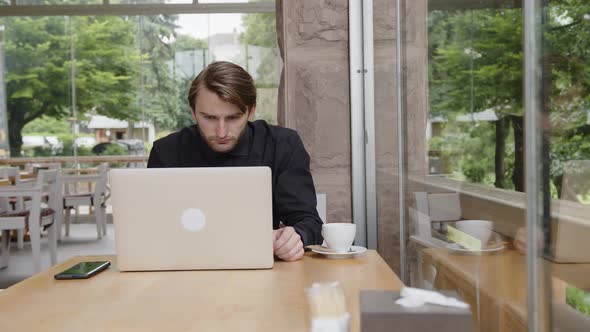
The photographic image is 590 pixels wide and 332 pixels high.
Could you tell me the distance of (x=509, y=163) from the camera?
1.35 metres

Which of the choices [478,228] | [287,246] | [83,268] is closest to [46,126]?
[83,268]

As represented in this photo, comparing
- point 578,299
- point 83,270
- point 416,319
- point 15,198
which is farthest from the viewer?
point 15,198

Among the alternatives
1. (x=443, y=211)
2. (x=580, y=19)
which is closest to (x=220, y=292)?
(x=443, y=211)

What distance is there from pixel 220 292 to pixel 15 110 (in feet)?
31.6

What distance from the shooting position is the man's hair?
2.28 meters

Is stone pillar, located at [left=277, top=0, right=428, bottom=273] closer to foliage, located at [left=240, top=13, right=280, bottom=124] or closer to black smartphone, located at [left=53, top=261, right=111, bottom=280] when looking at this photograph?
black smartphone, located at [left=53, top=261, right=111, bottom=280]

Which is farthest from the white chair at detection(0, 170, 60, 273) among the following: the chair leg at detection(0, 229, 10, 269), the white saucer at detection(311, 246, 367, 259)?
the white saucer at detection(311, 246, 367, 259)

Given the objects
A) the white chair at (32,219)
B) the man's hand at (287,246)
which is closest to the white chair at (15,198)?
the white chair at (32,219)

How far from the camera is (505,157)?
1.37 meters

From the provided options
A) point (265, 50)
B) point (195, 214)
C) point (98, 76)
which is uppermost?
point (265, 50)

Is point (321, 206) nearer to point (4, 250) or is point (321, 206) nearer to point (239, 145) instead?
point (239, 145)

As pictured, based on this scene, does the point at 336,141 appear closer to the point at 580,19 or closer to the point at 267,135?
the point at 267,135

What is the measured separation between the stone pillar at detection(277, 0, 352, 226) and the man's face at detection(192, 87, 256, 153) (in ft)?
2.00

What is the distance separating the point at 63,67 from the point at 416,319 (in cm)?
1018
